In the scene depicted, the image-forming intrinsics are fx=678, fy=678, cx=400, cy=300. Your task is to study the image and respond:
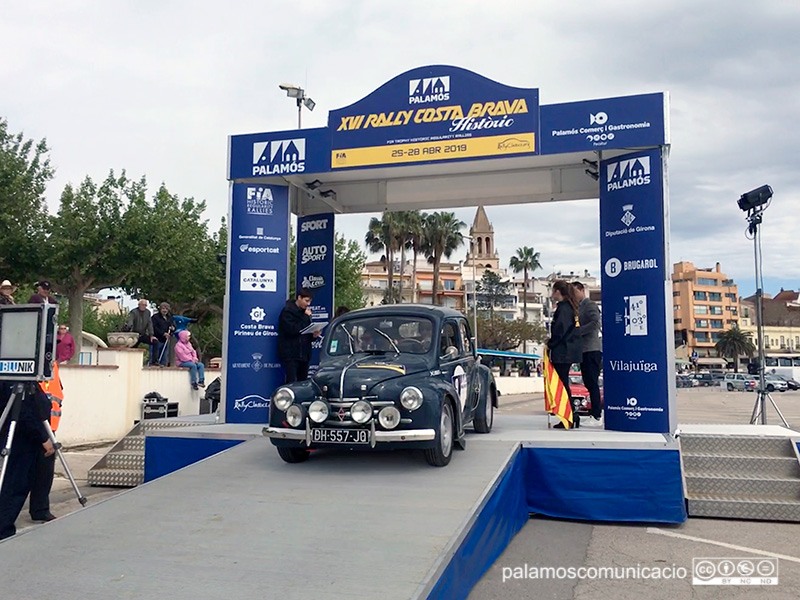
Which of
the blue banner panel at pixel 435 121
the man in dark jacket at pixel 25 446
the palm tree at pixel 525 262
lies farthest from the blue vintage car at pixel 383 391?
the palm tree at pixel 525 262

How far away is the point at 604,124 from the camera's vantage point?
8.81 meters

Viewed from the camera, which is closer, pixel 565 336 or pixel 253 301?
pixel 565 336

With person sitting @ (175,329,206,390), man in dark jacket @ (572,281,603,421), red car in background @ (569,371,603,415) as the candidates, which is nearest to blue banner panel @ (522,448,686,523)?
man in dark jacket @ (572,281,603,421)

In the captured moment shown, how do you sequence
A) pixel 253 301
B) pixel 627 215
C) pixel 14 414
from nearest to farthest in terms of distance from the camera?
pixel 14 414 < pixel 627 215 < pixel 253 301

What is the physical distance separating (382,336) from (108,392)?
8.72 m

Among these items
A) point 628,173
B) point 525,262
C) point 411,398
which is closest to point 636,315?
point 628,173

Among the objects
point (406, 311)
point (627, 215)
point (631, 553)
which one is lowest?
point (631, 553)

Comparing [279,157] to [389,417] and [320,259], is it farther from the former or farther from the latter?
[389,417]

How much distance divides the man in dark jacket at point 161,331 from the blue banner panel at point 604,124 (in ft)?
33.7

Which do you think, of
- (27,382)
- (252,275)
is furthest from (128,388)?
(27,382)

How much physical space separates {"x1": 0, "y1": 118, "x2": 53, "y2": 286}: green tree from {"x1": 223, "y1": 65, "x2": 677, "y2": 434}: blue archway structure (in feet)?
37.5

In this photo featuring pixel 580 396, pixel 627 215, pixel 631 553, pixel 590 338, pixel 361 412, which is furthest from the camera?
pixel 580 396

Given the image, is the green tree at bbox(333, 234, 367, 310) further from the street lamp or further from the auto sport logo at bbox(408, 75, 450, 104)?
the auto sport logo at bbox(408, 75, 450, 104)

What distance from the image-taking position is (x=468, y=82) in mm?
9375
